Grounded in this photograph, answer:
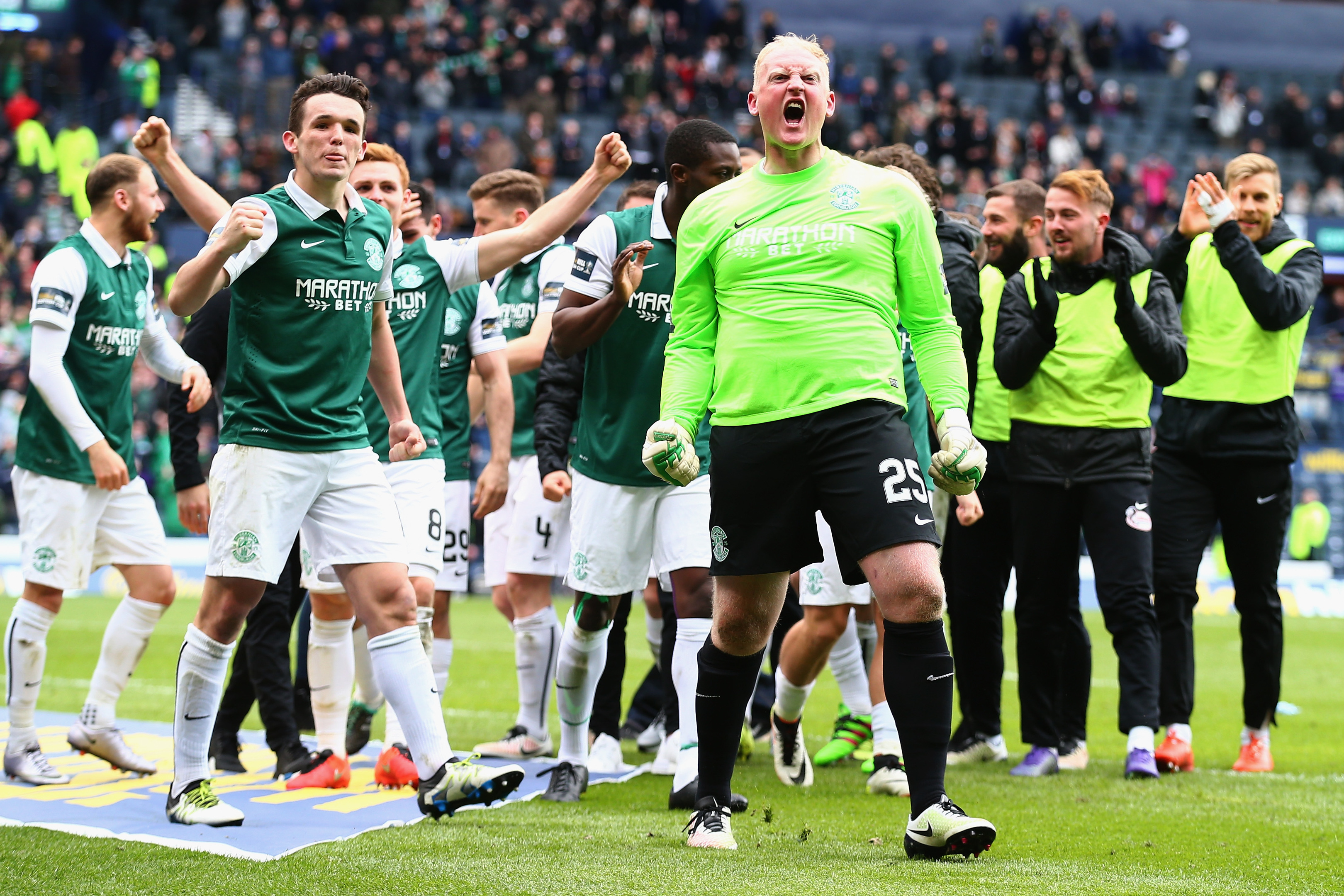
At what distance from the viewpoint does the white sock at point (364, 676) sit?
21.3 ft

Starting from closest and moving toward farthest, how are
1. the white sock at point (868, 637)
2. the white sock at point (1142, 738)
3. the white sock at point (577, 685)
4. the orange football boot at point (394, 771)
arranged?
1. the white sock at point (577, 685)
2. the orange football boot at point (394, 771)
3. the white sock at point (1142, 738)
4. the white sock at point (868, 637)

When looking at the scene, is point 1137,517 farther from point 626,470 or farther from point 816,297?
point 816,297

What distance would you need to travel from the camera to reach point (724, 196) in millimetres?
4340

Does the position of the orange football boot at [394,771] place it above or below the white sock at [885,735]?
below

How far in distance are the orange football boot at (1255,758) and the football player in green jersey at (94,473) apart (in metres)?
4.77

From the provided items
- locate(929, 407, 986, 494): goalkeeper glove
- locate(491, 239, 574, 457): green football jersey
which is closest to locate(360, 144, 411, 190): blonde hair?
locate(491, 239, 574, 457): green football jersey

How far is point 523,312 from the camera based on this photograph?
754 centimetres

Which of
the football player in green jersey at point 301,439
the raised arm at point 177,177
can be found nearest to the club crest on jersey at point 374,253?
the football player in green jersey at point 301,439

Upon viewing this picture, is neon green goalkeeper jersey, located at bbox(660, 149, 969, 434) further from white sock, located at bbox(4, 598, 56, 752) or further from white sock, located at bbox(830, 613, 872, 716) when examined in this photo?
white sock, located at bbox(4, 598, 56, 752)

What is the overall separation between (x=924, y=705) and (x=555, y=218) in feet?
7.10

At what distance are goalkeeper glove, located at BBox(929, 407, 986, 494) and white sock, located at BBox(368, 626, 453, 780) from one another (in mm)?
1693

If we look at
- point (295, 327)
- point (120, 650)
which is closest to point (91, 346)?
point (120, 650)

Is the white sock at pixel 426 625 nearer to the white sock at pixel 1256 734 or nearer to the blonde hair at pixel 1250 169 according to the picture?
the white sock at pixel 1256 734

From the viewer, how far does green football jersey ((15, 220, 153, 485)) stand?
19.0 ft
